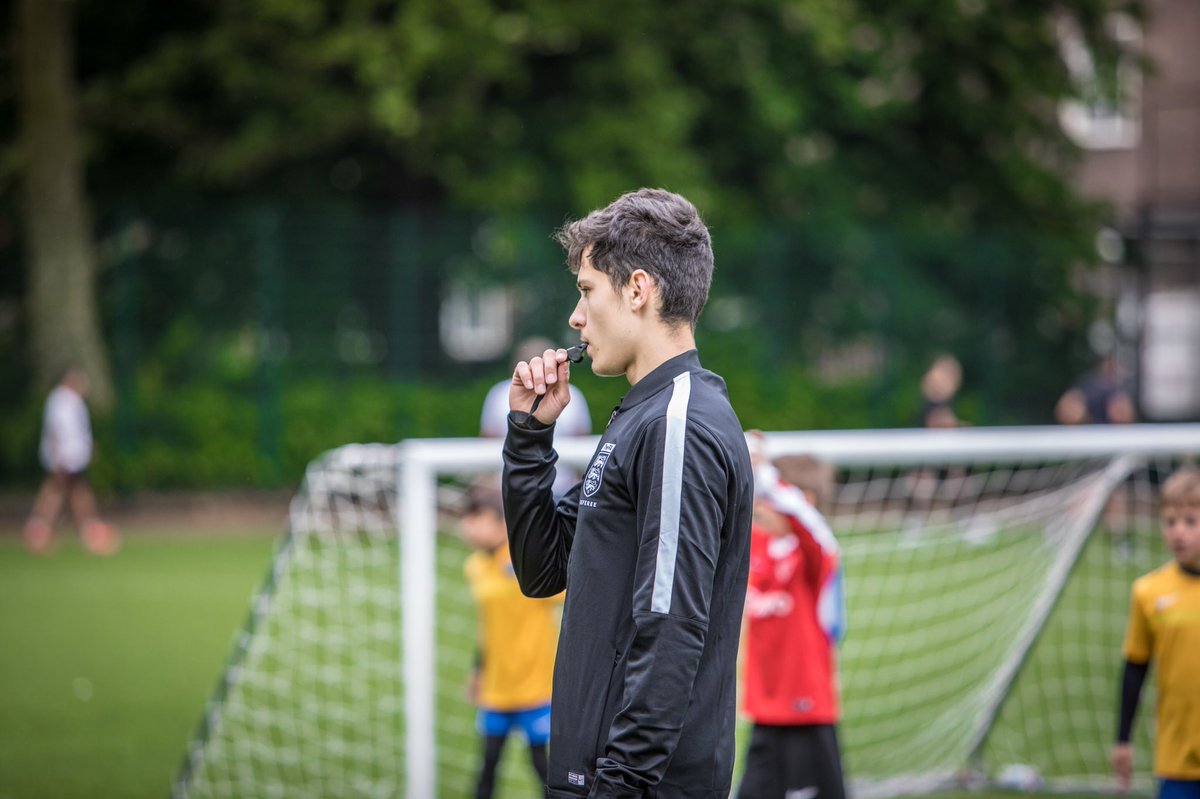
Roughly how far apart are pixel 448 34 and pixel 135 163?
5.28 m

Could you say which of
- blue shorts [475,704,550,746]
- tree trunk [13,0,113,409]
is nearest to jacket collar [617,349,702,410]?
blue shorts [475,704,550,746]

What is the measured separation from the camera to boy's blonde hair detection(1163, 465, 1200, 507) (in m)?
4.15

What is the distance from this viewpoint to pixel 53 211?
51.1 ft

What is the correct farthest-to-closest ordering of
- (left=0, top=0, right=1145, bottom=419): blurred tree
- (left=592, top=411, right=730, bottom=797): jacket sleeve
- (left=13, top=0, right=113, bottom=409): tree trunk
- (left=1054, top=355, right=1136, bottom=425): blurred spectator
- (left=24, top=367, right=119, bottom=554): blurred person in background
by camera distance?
(left=13, top=0, right=113, bottom=409): tree trunk
(left=0, top=0, right=1145, bottom=419): blurred tree
(left=1054, top=355, right=1136, bottom=425): blurred spectator
(left=24, top=367, right=119, bottom=554): blurred person in background
(left=592, top=411, right=730, bottom=797): jacket sleeve

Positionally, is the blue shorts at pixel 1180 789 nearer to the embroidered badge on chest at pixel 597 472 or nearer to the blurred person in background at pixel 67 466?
the embroidered badge on chest at pixel 597 472

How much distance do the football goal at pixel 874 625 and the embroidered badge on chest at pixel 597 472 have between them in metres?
2.74

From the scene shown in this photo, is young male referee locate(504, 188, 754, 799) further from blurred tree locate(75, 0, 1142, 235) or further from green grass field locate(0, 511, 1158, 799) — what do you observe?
blurred tree locate(75, 0, 1142, 235)

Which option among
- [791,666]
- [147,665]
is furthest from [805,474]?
[147,665]

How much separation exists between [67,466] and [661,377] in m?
12.6

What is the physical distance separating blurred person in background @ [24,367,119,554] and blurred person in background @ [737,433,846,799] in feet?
34.4

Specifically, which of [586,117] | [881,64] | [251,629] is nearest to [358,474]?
[251,629]

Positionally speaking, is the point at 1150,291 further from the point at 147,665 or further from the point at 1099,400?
the point at 147,665

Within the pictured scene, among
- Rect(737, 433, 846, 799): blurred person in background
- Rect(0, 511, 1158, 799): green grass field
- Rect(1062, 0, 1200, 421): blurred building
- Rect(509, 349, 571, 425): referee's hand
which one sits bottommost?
Rect(0, 511, 1158, 799): green grass field

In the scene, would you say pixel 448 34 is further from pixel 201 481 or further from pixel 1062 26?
pixel 1062 26
